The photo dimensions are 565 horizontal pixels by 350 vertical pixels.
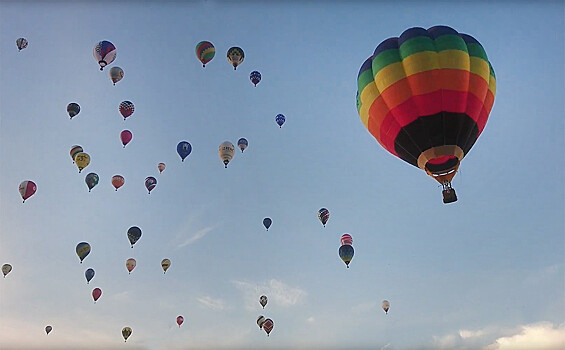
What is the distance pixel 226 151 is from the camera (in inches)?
864

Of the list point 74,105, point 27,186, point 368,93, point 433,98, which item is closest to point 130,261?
point 27,186

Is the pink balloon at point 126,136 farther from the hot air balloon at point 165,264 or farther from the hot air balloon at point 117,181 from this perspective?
the hot air balloon at point 165,264

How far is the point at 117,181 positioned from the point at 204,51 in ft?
25.9

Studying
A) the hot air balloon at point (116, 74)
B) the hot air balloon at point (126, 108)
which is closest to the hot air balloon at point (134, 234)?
the hot air balloon at point (126, 108)

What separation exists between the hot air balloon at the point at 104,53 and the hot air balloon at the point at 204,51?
11.9 feet

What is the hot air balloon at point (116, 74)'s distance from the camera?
21625 mm

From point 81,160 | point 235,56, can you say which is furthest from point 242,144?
point 81,160

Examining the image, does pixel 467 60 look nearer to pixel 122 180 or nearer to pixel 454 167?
pixel 454 167

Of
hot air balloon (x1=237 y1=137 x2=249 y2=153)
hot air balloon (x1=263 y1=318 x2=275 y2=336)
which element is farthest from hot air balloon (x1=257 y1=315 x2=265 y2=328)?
hot air balloon (x1=237 y1=137 x2=249 y2=153)

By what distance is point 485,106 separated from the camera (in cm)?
1310

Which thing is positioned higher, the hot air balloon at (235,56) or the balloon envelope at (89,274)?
the hot air balloon at (235,56)

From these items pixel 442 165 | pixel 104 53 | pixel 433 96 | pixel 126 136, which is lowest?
pixel 442 165

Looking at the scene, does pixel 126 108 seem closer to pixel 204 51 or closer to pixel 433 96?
pixel 204 51

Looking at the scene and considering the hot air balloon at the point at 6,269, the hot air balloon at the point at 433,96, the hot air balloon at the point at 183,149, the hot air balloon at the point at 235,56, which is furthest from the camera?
the hot air balloon at the point at 6,269
